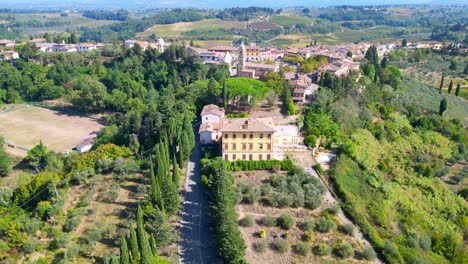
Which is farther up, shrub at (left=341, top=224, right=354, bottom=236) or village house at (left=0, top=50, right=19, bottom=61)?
village house at (left=0, top=50, right=19, bottom=61)

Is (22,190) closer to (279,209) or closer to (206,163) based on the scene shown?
(206,163)

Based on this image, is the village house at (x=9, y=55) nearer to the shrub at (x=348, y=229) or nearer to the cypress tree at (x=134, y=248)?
the cypress tree at (x=134, y=248)

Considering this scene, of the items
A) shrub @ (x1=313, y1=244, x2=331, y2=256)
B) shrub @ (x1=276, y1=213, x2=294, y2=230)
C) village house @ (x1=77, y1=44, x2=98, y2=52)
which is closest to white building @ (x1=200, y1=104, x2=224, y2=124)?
shrub @ (x1=276, y1=213, x2=294, y2=230)

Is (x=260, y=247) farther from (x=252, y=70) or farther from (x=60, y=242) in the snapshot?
(x=252, y=70)

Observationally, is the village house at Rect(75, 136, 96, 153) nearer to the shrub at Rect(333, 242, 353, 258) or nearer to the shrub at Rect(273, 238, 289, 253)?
the shrub at Rect(273, 238, 289, 253)

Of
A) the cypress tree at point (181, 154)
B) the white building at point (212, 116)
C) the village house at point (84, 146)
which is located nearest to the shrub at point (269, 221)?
the cypress tree at point (181, 154)

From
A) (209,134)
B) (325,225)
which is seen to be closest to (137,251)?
(325,225)
